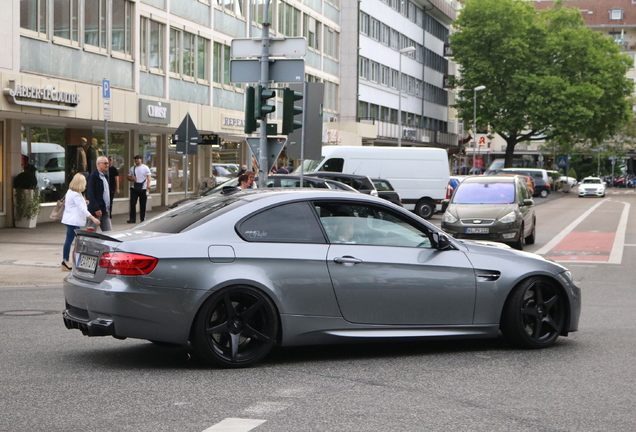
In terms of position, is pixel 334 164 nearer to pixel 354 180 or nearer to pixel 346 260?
pixel 354 180

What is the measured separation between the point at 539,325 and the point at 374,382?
209cm

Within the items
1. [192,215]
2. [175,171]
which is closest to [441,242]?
[192,215]

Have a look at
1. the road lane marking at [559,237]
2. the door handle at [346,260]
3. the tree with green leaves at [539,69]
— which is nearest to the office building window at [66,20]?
the road lane marking at [559,237]

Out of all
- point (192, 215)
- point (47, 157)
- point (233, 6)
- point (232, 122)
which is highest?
point (233, 6)

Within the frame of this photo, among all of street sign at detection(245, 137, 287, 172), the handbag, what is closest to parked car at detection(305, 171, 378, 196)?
street sign at detection(245, 137, 287, 172)

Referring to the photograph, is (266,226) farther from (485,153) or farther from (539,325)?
(485,153)

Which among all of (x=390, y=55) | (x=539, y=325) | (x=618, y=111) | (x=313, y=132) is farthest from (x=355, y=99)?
(x=539, y=325)

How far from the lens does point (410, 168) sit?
3725 centimetres

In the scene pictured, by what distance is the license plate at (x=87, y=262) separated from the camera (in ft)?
24.8

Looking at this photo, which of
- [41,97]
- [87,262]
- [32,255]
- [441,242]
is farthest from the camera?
[41,97]

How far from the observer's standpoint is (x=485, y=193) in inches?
895

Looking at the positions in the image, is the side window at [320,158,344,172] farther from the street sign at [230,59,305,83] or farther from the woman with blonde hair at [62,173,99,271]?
the woman with blonde hair at [62,173,99,271]

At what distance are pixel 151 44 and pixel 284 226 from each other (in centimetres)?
2684

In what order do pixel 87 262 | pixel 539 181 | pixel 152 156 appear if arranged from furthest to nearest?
pixel 539 181
pixel 152 156
pixel 87 262
